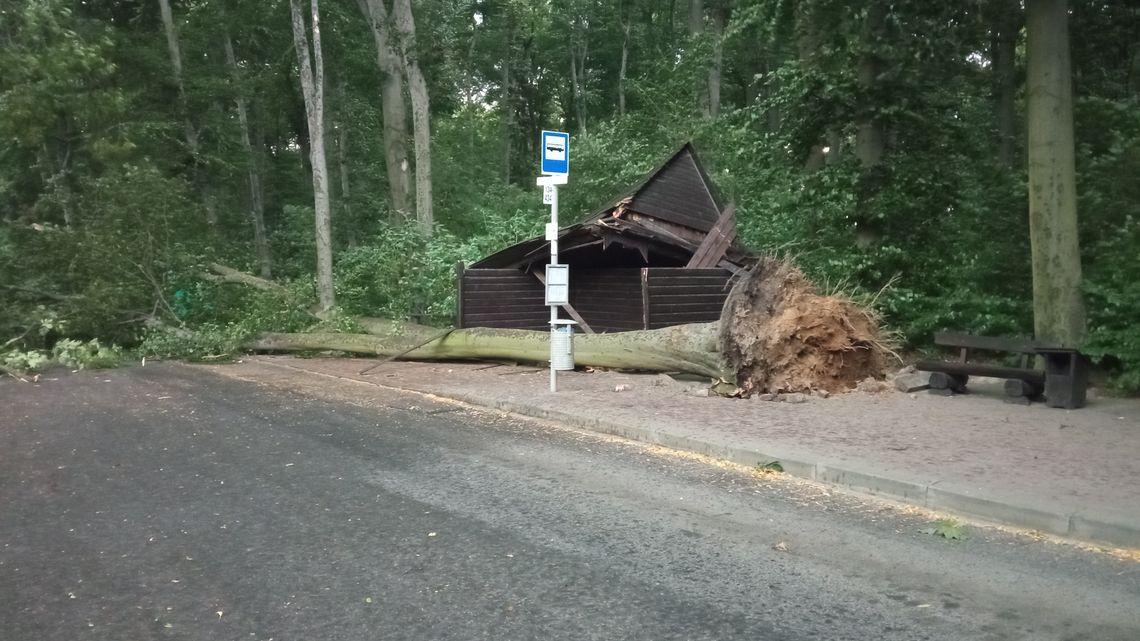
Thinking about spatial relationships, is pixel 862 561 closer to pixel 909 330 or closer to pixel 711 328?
pixel 711 328

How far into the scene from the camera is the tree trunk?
12.0 meters

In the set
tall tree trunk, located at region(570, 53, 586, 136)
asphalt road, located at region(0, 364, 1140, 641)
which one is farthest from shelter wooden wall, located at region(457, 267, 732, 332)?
tall tree trunk, located at region(570, 53, 586, 136)

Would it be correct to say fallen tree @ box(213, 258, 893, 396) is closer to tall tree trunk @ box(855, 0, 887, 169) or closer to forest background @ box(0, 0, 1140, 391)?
forest background @ box(0, 0, 1140, 391)

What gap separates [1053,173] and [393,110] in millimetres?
19632

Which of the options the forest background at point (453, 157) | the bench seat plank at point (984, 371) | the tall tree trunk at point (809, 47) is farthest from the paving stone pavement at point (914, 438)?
the tall tree trunk at point (809, 47)

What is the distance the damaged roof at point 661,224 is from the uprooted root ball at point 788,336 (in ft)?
12.7

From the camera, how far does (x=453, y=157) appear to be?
119ft

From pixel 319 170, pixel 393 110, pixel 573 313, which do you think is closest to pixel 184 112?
pixel 393 110

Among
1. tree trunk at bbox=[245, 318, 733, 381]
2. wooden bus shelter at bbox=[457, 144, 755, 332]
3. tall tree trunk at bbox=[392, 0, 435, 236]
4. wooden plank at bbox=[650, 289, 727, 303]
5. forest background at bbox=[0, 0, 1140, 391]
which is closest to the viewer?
tree trunk at bbox=[245, 318, 733, 381]

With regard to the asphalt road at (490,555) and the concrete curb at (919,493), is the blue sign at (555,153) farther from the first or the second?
the asphalt road at (490,555)

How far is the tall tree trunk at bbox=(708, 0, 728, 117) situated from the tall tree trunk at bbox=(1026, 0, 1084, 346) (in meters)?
14.4

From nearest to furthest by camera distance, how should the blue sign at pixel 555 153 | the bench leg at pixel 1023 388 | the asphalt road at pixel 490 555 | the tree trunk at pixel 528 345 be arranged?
the asphalt road at pixel 490 555
the bench leg at pixel 1023 388
the blue sign at pixel 555 153
the tree trunk at pixel 528 345

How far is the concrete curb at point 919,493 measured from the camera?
553 cm

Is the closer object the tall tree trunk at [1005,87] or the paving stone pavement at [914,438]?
the paving stone pavement at [914,438]
